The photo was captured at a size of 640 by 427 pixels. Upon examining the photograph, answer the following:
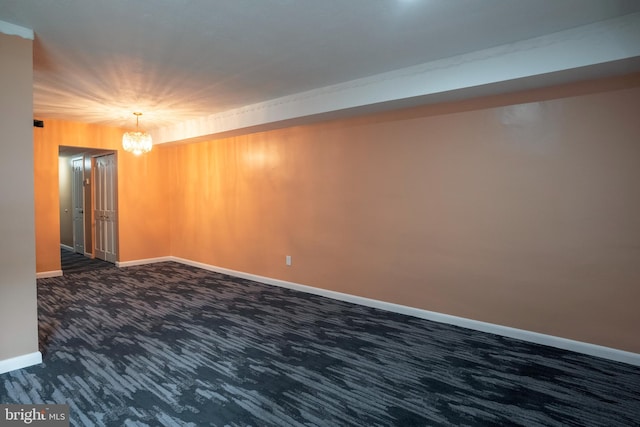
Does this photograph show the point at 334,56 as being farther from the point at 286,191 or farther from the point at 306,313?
the point at 306,313

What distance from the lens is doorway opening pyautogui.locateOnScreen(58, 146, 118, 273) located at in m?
6.97

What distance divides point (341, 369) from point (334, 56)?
106 inches

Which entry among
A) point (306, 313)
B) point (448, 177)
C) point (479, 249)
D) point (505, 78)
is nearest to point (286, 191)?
point (306, 313)

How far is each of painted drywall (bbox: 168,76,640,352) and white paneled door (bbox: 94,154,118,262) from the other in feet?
10.3

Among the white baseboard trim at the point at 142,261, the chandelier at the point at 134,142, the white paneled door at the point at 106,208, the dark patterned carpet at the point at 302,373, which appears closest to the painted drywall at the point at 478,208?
the dark patterned carpet at the point at 302,373

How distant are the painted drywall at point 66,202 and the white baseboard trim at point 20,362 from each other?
22.6 feet

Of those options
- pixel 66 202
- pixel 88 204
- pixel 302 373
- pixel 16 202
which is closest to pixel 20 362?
pixel 16 202

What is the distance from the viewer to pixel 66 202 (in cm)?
881

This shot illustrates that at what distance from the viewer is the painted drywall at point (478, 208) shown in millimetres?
3053

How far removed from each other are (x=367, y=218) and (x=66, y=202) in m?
8.04

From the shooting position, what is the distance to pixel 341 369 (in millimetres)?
2854

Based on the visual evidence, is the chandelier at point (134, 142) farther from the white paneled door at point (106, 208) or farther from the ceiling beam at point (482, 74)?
the white paneled door at point (106, 208)

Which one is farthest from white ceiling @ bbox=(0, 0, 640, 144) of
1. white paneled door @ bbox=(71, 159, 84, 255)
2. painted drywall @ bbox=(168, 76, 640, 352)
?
white paneled door @ bbox=(71, 159, 84, 255)

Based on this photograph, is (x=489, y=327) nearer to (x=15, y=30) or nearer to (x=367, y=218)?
(x=367, y=218)
